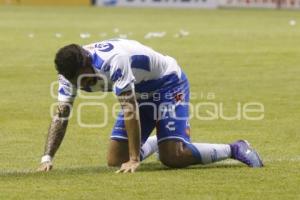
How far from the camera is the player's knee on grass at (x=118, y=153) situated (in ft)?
37.4

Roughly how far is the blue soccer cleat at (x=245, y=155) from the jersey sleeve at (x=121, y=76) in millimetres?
1522

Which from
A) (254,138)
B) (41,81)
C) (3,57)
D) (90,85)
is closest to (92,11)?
(3,57)

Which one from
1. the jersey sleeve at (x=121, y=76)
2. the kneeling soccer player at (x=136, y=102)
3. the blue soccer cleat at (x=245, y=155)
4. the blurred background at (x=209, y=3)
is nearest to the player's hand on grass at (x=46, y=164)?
the kneeling soccer player at (x=136, y=102)

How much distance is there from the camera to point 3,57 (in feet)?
88.7

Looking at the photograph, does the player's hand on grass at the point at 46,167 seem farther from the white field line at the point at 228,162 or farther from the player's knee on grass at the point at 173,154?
the player's knee on grass at the point at 173,154

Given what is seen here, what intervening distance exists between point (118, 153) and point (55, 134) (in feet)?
2.50

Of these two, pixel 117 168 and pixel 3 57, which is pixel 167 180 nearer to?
pixel 117 168

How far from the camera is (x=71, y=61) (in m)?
10.1

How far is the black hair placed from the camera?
33.0 ft

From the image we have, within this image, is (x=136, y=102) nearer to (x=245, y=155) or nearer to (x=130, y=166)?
(x=130, y=166)

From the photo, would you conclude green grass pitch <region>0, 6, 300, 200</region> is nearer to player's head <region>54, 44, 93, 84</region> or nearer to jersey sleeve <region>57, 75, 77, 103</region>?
jersey sleeve <region>57, 75, 77, 103</region>

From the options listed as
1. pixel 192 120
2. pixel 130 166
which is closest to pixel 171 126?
pixel 130 166

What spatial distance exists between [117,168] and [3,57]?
52.9 ft

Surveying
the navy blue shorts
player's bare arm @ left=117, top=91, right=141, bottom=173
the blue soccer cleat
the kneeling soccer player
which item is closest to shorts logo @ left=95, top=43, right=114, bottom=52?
the kneeling soccer player
